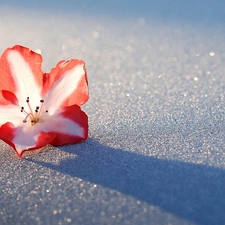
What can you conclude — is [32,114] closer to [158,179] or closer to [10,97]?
[10,97]

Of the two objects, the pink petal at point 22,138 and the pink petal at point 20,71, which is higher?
the pink petal at point 20,71

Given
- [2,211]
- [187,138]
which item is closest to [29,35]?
[187,138]

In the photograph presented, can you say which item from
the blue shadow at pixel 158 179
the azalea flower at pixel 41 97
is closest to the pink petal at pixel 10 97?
the azalea flower at pixel 41 97

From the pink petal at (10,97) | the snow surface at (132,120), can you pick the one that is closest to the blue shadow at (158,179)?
the snow surface at (132,120)

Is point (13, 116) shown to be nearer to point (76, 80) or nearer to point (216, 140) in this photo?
point (76, 80)

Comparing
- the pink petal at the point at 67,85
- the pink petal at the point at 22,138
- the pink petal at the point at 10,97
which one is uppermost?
the pink petal at the point at 67,85

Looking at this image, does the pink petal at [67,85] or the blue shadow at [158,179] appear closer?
the blue shadow at [158,179]

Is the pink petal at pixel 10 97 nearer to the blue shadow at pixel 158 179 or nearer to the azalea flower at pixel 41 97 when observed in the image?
the azalea flower at pixel 41 97
